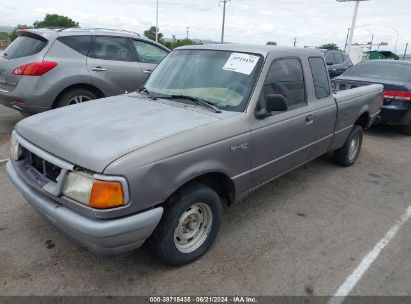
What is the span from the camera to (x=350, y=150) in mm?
5598

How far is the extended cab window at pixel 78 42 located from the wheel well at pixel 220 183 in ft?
13.9

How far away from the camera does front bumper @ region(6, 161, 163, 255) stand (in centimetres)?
234

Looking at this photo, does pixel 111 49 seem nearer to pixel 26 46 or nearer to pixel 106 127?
pixel 26 46

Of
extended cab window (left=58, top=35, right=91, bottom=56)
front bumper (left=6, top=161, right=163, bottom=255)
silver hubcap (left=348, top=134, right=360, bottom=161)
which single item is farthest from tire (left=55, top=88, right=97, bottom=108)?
silver hubcap (left=348, top=134, right=360, bottom=161)

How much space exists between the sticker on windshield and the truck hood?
0.59 m

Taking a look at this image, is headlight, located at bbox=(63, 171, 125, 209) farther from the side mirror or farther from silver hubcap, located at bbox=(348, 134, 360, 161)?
silver hubcap, located at bbox=(348, 134, 360, 161)

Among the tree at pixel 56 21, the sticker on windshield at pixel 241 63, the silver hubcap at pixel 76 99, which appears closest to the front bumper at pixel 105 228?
the sticker on windshield at pixel 241 63

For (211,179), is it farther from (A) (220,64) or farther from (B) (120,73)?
(B) (120,73)

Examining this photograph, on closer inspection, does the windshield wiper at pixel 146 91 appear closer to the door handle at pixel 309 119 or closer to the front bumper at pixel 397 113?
the door handle at pixel 309 119

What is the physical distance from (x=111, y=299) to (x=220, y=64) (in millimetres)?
2371

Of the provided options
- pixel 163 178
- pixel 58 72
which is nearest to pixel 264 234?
pixel 163 178

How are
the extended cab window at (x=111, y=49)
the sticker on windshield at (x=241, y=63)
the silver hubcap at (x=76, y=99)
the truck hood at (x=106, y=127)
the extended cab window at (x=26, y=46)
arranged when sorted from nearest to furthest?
the truck hood at (x=106, y=127) → the sticker on windshield at (x=241, y=63) → the extended cab window at (x=26, y=46) → the silver hubcap at (x=76, y=99) → the extended cab window at (x=111, y=49)

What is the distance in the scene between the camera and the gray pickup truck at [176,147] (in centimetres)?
241

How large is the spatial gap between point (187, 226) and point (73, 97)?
4.05m
